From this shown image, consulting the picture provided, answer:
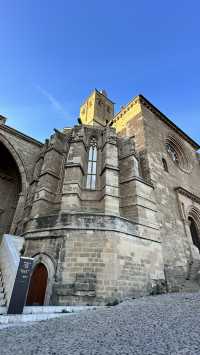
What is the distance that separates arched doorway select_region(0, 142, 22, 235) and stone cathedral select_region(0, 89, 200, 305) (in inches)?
3.1

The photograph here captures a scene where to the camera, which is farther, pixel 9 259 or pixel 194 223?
pixel 194 223

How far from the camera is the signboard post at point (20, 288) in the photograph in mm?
5332

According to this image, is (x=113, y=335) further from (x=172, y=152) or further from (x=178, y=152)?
(x=178, y=152)

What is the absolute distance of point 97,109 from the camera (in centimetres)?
2755

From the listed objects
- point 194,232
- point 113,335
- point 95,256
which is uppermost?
point 194,232

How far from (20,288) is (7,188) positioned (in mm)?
11227

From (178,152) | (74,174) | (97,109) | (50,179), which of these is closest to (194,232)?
(178,152)

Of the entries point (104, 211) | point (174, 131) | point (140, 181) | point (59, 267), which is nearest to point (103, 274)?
point (59, 267)

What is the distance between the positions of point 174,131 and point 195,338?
18160mm

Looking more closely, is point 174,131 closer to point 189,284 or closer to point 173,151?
point 173,151

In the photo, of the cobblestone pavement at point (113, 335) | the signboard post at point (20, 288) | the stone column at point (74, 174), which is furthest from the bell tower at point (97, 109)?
the cobblestone pavement at point (113, 335)

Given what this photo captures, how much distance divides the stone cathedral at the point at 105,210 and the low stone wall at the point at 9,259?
53 cm

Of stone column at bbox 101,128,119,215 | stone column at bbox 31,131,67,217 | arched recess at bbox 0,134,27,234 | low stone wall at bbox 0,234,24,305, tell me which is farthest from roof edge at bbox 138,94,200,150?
low stone wall at bbox 0,234,24,305

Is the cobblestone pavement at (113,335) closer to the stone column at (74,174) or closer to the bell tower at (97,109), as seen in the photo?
the stone column at (74,174)
